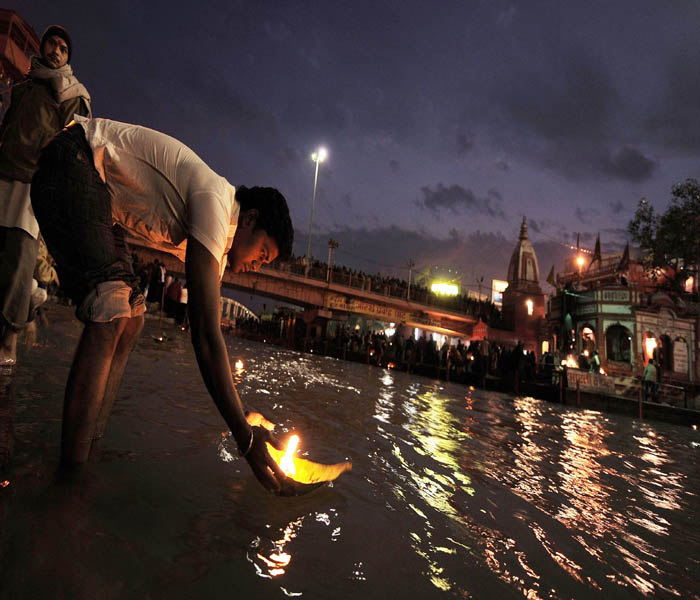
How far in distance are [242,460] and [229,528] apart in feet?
2.46

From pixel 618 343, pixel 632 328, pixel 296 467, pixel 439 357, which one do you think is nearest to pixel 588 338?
pixel 618 343

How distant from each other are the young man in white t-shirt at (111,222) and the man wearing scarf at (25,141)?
1.55m

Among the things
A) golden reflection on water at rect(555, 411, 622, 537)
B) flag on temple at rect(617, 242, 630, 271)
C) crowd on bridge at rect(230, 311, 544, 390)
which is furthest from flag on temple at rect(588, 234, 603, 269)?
golden reflection on water at rect(555, 411, 622, 537)

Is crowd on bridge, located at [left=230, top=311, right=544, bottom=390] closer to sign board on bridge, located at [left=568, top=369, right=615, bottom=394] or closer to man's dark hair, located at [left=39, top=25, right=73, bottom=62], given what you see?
sign board on bridge, located at [left=568, top=369, right=615, bottom=394]

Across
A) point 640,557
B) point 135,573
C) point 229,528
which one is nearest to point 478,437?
point 640,557

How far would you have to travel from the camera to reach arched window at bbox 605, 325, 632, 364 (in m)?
31.5

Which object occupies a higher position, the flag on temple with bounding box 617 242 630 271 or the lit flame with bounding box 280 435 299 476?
the flag on temple with bounding box 617 242 630 271

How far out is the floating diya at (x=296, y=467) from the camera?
5.31ft

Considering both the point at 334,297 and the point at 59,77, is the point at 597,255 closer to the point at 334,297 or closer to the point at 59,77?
the point at 334,297

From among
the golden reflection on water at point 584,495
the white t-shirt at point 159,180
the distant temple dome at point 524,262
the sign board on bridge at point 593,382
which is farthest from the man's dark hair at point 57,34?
the distant temple dome at point 524,262

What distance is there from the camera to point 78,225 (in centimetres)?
167

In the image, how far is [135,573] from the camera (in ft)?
3.34

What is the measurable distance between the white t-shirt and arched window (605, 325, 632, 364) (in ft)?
122

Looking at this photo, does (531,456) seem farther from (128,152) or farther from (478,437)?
(128,152)
